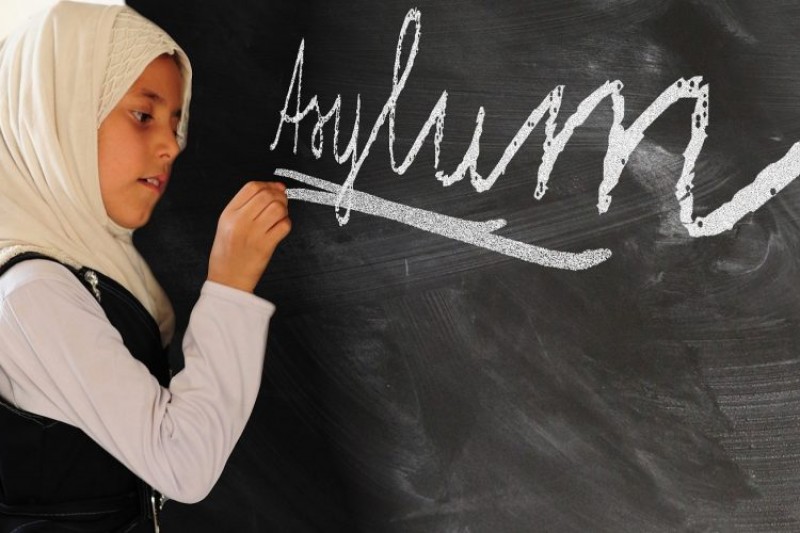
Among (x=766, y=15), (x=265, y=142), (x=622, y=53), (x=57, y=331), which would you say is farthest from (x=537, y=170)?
(x=57, y=331)

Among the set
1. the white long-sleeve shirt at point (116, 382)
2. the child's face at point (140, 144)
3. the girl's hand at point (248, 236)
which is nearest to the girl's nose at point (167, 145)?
the child's face at point (140, 144)

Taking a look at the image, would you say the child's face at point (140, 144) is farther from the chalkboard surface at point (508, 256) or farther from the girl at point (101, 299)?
the chalkboard surface at point (508, 256)

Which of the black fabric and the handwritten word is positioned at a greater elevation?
the handwritten word

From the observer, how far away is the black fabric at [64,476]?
0.89 m

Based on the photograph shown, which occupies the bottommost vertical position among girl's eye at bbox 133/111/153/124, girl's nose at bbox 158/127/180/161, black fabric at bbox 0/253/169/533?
black fabric at bbox 0/253/169/533

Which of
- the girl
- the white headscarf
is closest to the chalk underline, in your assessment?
the girl

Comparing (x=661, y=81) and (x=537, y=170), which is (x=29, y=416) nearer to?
(x=537, y=170)

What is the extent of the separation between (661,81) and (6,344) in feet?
2.45

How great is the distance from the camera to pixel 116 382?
0.86 m

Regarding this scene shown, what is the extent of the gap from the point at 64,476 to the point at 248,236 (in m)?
0.33

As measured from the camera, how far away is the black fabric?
0.89 m

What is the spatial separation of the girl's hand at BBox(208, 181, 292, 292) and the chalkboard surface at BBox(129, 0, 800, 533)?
0.18 meters

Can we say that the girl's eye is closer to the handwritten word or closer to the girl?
the girl

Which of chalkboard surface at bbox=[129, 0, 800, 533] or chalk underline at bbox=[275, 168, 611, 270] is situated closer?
chalkboard surface at bbox=[129, 0, 800, 533]
